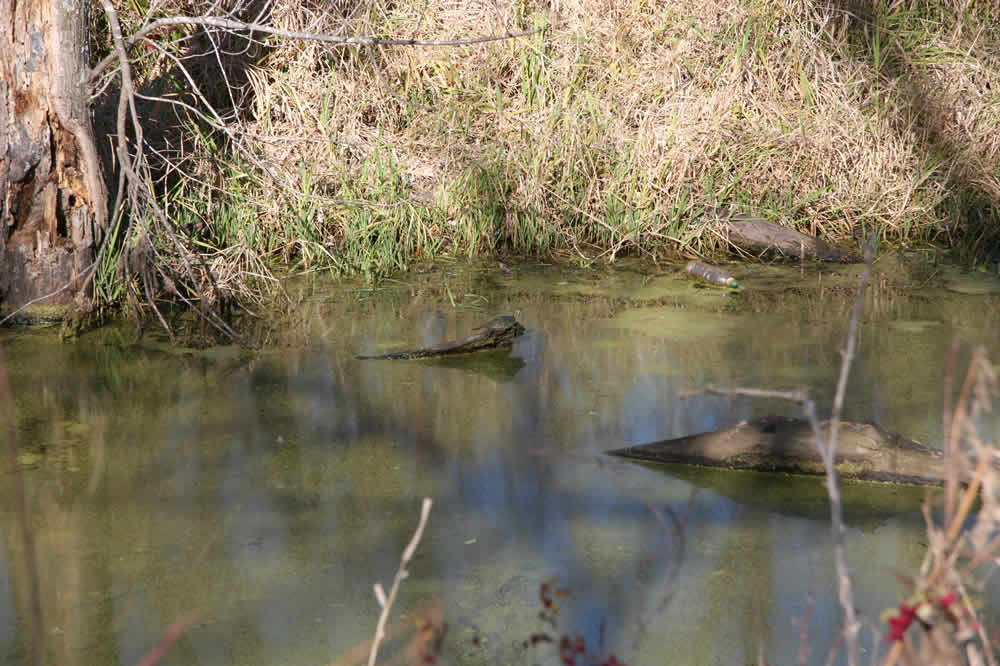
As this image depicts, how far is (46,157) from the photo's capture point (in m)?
4.14

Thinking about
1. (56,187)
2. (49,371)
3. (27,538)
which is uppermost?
(56,187)

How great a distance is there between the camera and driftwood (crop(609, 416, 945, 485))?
293cm

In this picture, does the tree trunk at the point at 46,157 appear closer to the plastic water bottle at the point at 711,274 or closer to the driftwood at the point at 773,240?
the plastic water bottle at the point at 711,274

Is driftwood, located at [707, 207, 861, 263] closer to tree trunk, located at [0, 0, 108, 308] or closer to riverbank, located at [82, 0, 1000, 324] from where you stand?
riverbank, located at [82, 0, 1000, 324]

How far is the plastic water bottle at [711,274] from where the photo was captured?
4840 millimetres

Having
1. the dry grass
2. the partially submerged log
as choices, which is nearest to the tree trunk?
the dry grass

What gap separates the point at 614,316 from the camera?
450cm

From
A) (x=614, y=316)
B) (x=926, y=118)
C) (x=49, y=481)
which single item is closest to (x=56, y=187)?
(x=49, y=481)

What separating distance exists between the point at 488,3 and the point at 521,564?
4.05 m

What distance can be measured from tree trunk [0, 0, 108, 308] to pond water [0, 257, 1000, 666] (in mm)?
275

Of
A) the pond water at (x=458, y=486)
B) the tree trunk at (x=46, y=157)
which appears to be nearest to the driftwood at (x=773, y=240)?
the pond water at (x=458, y=486)

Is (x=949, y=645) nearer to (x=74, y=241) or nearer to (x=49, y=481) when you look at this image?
(x=49, y=481)

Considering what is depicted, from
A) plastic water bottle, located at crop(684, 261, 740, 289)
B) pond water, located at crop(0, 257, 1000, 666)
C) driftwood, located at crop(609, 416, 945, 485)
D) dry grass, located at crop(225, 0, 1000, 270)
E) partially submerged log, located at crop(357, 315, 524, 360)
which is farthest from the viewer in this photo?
dry grass, located at crop(225, 0, 1000, 270)

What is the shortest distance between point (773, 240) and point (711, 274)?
542 mm
